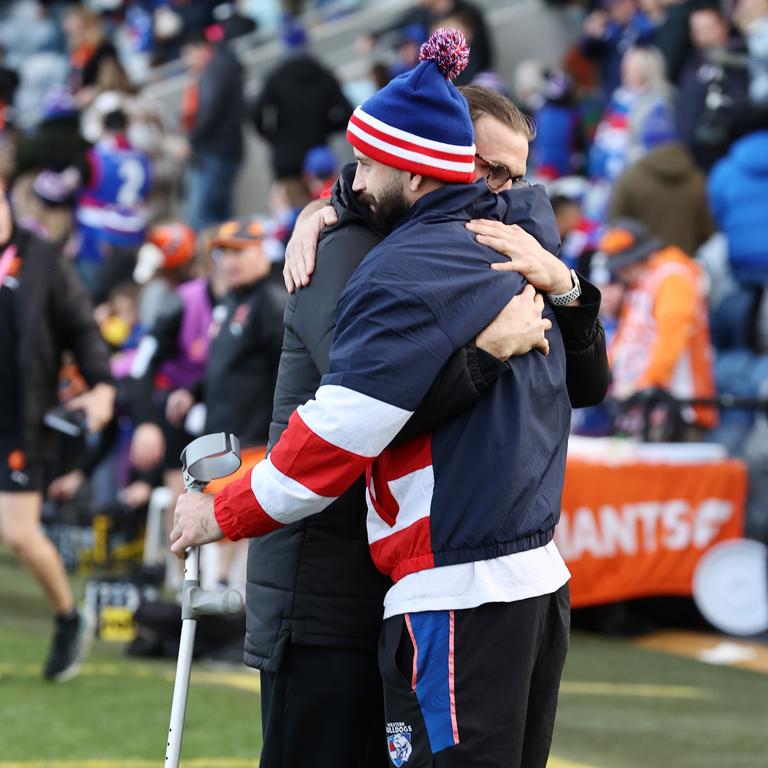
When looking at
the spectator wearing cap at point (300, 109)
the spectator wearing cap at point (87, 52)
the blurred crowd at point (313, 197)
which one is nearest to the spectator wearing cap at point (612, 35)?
the blurred crowd at point (313, 197)

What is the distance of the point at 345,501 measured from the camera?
3.70 metres

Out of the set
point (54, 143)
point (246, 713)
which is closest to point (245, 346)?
point (246, 713)

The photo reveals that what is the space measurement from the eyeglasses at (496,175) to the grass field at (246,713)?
2748 millimetres

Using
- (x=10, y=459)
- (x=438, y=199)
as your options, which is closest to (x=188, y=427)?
(x=10, y=459)

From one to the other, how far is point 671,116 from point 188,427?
501cm

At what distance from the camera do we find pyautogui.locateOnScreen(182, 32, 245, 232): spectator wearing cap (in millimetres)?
16391

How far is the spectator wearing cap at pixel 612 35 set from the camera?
1393 cm

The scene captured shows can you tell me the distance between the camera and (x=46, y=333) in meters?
7.41

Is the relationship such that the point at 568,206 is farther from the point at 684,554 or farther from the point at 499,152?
the point at 499,152

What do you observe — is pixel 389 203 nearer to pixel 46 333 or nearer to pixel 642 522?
pixel 46 333

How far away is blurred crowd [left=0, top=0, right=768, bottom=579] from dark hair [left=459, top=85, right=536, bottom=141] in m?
1.22

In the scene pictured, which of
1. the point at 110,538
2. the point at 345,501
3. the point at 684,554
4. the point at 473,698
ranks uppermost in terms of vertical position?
the point at 345,501

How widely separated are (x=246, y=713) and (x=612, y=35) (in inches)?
371

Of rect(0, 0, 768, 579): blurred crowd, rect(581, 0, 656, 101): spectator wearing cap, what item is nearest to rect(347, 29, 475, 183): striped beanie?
rect(0, 0, 768, 579): blurred crowd
